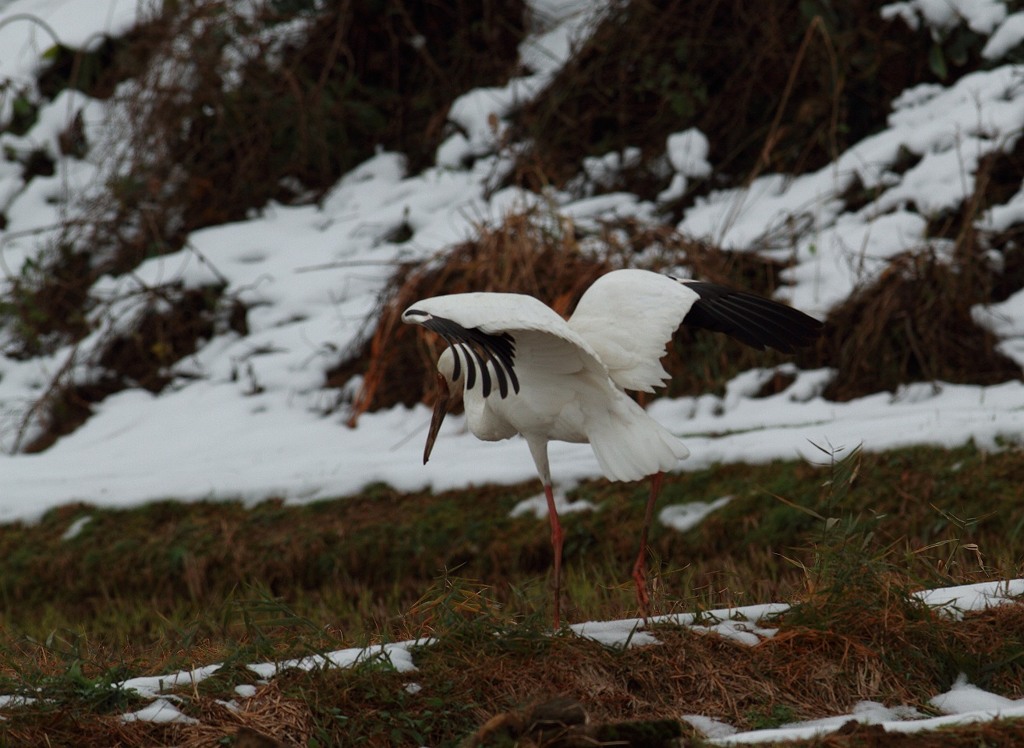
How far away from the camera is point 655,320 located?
468cm

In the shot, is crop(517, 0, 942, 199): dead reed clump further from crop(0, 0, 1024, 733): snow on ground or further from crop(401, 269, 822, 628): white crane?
crop(401, 269, 822, 628): white crane

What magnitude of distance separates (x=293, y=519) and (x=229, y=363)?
3379 millimetres

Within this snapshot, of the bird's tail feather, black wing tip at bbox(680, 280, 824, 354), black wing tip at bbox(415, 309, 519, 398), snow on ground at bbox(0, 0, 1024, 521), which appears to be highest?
black wing tip at bbox(415, 309, 519, 398)

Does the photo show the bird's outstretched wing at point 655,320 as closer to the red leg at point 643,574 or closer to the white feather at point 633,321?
the white feather at point 633,321

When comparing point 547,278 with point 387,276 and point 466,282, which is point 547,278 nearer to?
point 466,282

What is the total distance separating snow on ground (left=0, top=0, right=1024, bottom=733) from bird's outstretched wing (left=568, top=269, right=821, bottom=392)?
1887mm

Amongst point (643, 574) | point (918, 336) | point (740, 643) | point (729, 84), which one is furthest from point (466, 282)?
point (740, 643)

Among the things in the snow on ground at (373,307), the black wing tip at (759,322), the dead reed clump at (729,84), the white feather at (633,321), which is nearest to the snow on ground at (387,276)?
the snow on ground at (373,307)

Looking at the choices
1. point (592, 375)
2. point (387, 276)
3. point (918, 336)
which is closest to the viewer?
point (592, 375)

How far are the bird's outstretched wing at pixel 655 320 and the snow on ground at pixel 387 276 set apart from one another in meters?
1.89

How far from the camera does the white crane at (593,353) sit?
4027mm

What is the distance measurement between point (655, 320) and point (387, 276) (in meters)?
5.74

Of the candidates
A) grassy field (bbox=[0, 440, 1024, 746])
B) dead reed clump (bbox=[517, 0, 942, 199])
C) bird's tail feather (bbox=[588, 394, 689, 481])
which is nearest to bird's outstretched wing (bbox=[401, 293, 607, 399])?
bird's tail feather (bbox=[588, 394, 689, 481])

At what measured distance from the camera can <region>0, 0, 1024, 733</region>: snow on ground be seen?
7578mm
